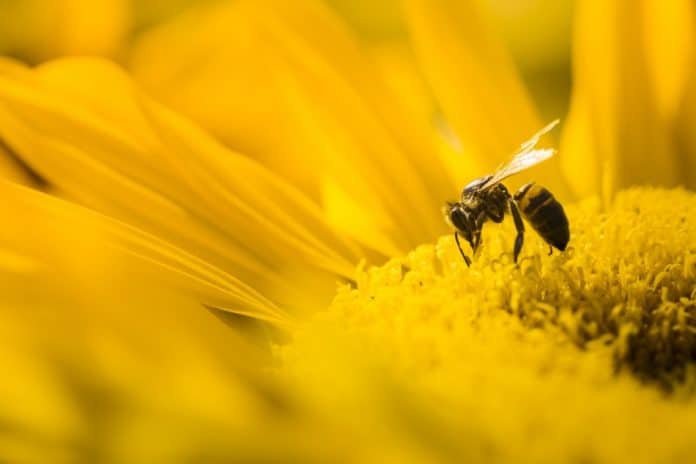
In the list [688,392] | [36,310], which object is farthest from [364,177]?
[36,310]

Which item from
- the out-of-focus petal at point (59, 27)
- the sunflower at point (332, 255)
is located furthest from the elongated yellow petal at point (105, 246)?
the out-of-focus petal at point (59, 27)

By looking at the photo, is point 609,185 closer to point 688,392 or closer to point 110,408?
point 688,392

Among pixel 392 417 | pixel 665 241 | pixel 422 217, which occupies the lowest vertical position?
pixel 392 417

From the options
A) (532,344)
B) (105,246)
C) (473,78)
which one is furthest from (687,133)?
(105,246)

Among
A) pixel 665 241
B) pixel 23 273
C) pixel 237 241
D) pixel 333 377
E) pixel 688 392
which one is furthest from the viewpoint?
pixel 237 241

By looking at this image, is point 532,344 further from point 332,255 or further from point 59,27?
point 59,27

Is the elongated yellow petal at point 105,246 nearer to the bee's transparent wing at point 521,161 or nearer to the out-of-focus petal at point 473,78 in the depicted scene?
the bee's transparent wing at point 521,161
